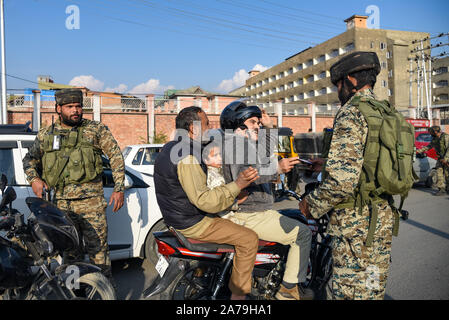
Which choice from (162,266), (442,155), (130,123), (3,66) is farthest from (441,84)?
(162,266)

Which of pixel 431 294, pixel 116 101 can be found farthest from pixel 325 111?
pixel 431 294

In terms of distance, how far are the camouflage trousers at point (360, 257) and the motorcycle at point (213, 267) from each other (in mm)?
683

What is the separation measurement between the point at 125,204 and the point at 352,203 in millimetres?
2785

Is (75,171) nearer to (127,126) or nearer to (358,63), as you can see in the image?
(358,63)

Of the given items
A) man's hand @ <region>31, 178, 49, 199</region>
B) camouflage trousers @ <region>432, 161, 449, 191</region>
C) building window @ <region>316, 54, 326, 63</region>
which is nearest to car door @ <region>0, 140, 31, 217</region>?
man's hand @ <region>31, 178, 49, 199</region>

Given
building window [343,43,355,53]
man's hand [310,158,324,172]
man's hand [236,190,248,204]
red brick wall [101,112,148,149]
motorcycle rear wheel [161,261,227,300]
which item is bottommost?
motorcycle rear wheel [161,261,227,300]

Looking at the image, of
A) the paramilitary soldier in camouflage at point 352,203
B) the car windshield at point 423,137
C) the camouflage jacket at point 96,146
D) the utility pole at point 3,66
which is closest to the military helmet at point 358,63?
the paramilitary soldier in camouflage at point 352,203

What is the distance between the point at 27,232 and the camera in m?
2.23

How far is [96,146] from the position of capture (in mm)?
3324

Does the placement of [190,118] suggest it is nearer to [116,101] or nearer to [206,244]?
[206,244]

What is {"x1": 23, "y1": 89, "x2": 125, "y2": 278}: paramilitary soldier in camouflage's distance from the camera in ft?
10.3

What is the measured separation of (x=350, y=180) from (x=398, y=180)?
0.30 m

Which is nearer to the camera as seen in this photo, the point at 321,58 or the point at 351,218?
the point at 351,218

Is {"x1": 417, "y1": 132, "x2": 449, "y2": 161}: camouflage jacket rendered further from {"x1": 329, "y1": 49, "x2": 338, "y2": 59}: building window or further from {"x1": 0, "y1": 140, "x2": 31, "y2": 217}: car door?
{"x1": 329, "y1": 49, "x2": 338, "y2": 59}: building window
